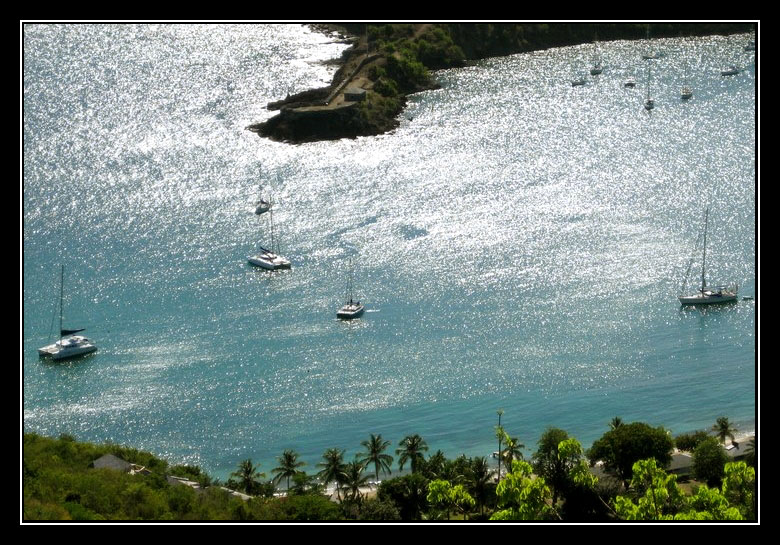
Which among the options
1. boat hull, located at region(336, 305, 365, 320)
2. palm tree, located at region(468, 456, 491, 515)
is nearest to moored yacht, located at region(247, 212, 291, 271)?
boat hull, located at region(336, 305, 365, 320)

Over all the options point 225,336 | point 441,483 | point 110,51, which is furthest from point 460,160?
point 441,483

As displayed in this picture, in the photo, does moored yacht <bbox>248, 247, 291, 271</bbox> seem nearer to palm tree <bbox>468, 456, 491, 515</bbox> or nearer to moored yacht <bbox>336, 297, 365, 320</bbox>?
moored yacht <bbox>336, 297, 365, 320</bbox>

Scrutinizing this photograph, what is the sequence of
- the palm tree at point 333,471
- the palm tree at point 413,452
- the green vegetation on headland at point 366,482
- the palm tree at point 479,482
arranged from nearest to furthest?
the green vegetation on headland at point 366,482 < the palm tree at point 479,482 < the palm tree at point 333,471 < the palm tree at point 413,452

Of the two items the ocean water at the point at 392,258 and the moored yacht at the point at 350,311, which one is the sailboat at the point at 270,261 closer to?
the ocean water at the point at 392,258

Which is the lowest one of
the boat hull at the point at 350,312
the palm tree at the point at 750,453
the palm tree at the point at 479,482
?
the palm tree at the point at 479,482

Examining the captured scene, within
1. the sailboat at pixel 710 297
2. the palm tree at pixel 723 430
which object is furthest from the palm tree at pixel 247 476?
the sailboat at pixel 710 297

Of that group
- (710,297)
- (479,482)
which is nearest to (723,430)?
(479,482)
